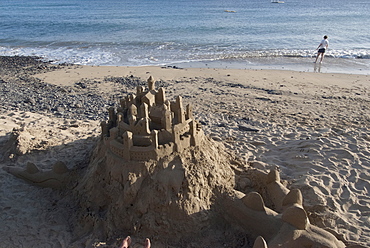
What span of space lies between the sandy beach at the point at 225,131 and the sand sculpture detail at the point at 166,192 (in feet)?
0.67

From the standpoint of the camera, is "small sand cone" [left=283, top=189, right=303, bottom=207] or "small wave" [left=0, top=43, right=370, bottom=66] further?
"small wave" [left=0, top=43, right=370, bottom=66]

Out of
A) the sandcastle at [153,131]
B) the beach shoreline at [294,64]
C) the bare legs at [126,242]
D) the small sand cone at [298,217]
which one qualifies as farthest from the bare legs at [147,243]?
the beach shoreline at [294,64]

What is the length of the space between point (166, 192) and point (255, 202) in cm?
138

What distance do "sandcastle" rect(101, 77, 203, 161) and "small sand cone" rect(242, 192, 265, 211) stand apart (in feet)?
4.18

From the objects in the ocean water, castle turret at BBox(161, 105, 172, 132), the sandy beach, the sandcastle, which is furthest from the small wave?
castle turret at BBox(161, 105, 172, 132)

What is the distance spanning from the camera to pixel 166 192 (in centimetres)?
486

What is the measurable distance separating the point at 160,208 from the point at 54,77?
12442 millimetres

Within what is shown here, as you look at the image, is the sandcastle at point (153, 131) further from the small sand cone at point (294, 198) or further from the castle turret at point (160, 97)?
the small sand cone at point (294, 198)

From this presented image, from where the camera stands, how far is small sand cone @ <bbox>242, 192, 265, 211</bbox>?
186 inches

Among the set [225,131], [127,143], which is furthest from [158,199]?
[225,131]

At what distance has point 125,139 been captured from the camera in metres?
4.84

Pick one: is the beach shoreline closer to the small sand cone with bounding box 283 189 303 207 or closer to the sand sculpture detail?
the small sand cone with bounding box 283 189 303 207

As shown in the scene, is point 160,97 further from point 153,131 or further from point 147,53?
point 147,53

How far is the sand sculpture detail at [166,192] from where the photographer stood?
474 centimetres
